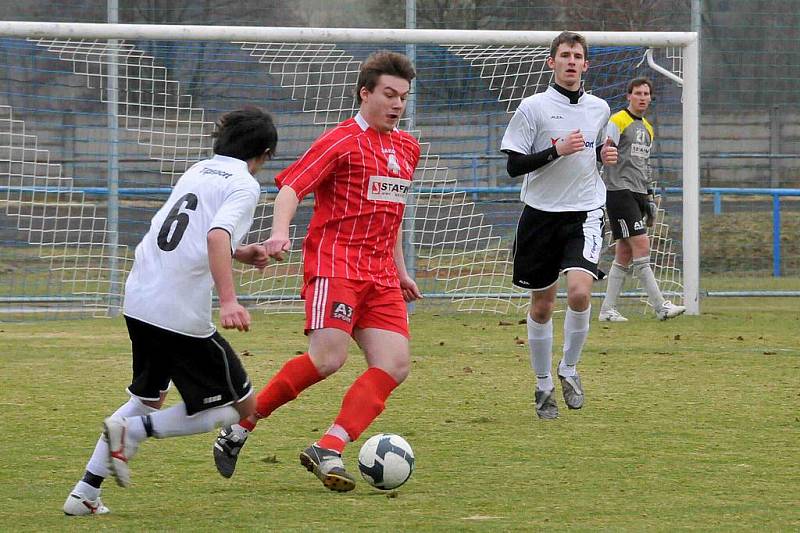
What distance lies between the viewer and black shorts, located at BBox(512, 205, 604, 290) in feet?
22.9

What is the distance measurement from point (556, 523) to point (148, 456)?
1.98 meters

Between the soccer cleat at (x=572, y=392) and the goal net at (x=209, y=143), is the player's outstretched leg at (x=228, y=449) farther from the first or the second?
the goal net at (x=209, y=143)

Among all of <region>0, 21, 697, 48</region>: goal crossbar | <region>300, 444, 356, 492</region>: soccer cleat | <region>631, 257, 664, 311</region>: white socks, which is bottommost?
<region>300, 444, 356, 492</region>: soccer cleat

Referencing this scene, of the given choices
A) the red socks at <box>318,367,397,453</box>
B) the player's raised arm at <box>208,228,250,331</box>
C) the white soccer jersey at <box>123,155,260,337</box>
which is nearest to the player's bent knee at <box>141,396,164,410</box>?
the white soccer jersey at <box>123,155,260,337</box>

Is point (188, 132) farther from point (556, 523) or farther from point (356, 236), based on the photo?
point (556, 523)

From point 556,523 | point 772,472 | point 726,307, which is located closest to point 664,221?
point 726,307

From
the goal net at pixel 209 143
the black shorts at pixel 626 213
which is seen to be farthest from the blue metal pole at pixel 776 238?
the black shorts at pixel 626 213

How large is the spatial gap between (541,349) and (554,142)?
3.42ft

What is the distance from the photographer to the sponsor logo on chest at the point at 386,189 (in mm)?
5453

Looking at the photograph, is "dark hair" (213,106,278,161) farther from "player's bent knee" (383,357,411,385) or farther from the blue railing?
the blue railing

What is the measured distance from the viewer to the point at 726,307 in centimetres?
1364

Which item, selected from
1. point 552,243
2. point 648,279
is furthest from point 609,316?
point 552,243

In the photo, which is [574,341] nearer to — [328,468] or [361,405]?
[361,405]

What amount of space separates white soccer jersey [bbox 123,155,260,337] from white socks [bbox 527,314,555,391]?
8.96 ft
